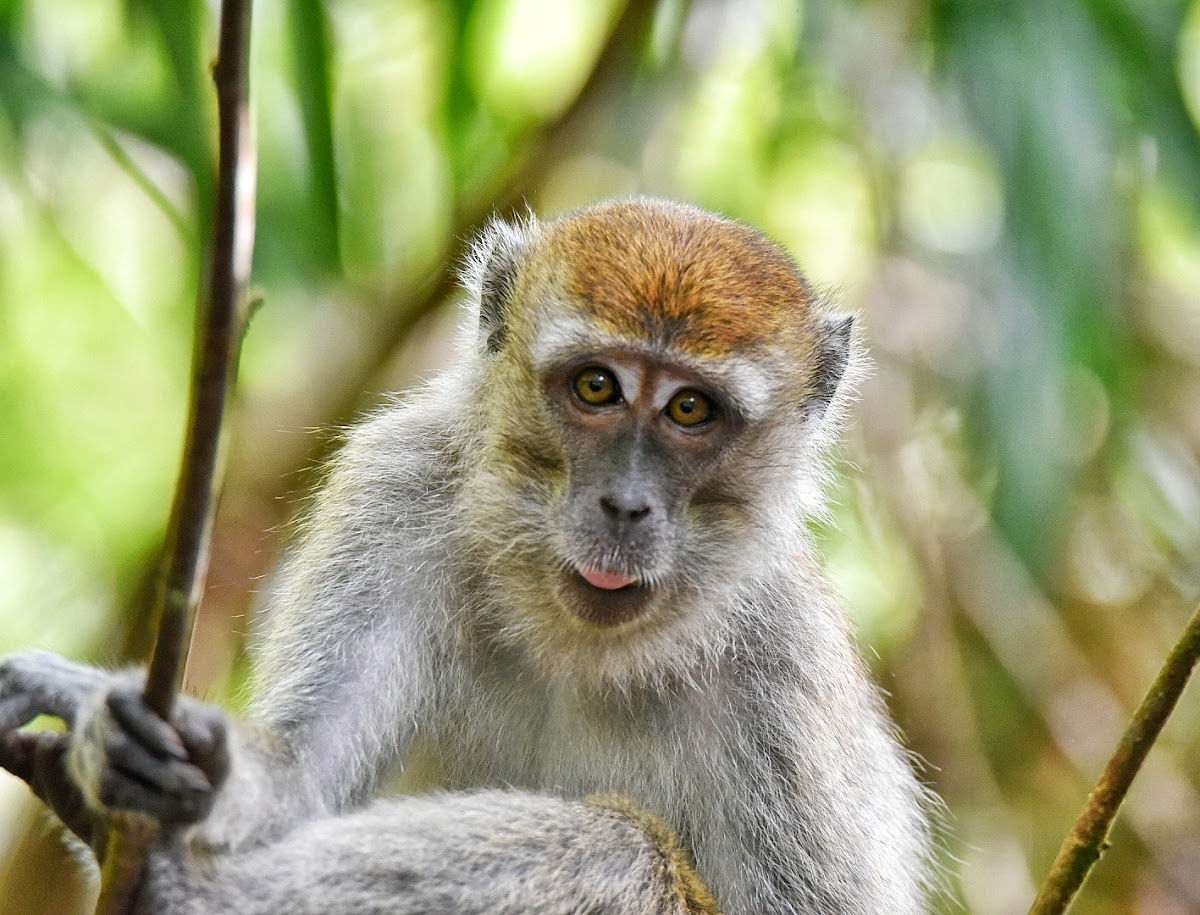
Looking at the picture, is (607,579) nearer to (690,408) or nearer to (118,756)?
(690,408)

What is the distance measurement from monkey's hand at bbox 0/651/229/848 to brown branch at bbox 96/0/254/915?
0.74m

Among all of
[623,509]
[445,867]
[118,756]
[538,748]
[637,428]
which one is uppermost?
[637,428]

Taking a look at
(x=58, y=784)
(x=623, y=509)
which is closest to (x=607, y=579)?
(x=623, y=509)

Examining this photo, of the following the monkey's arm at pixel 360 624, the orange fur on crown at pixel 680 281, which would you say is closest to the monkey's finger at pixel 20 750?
the monkey's arm at pixel 360 624

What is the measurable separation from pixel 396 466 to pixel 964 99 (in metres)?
3.73

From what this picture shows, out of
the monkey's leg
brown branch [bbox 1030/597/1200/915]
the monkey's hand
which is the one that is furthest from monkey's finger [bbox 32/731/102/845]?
brown branch [bbox 1030/597/1200/915]

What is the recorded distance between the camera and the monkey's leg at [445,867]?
12.9ft

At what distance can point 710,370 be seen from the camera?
456 centimetres

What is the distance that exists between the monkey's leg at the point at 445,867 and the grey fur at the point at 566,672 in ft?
0.06

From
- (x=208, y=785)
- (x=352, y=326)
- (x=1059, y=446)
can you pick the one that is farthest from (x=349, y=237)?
(x=208, y=785)

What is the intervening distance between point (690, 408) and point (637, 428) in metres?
0.24

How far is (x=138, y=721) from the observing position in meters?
3.31

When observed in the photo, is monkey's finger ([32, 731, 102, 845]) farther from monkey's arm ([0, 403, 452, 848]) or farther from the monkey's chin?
the monkey's chin

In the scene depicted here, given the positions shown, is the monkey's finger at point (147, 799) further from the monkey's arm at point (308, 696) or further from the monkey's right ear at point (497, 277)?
the monkey's right ear at point (497, 277)
